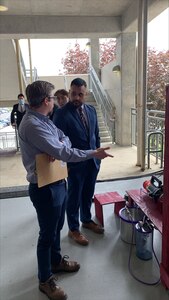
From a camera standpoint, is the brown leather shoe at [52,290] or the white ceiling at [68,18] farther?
the white ceiling at [68,18]

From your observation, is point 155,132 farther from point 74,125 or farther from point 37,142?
point 37,142

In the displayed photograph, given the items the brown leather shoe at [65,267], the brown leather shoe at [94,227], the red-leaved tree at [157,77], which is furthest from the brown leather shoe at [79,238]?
the red-leaved tree at [157,77]

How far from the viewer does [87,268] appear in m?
1.80

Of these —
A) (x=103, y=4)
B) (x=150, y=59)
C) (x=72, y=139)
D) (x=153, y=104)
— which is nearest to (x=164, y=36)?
(x=150, y=59)

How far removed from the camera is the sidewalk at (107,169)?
367cm

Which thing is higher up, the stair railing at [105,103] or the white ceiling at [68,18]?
the white ceiling at [68,18]

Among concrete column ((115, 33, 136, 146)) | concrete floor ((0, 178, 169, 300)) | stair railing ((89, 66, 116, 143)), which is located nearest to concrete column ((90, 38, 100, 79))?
stair railing ((89, 66, 116, 143))

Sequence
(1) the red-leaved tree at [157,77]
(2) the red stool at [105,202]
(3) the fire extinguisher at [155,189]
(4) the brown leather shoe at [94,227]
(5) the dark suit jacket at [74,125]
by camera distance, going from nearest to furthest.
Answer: (5) the dark suit jacket at [74,125]
(3) the fire extinguisher at [155,189]
(4) the brown leather shoe at [94,227]
(2) the red stool at [105,202]
(1) the red-leaved tree at [157,77]

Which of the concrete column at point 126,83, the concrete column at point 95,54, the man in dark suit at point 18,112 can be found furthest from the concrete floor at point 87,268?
the concrete column at point 95,54

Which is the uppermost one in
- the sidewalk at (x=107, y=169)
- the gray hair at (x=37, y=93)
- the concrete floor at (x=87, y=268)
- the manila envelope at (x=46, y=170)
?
the gray hair at (x=37, y=93)

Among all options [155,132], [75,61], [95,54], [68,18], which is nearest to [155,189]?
[155,132]

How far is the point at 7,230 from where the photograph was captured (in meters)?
2.36

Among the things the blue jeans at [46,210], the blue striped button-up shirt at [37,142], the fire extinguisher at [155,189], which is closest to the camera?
the blue striped button-up shirt at [37,142]

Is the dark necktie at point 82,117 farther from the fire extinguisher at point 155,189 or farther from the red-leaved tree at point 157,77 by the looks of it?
the red-leaved tree at point 157,77
